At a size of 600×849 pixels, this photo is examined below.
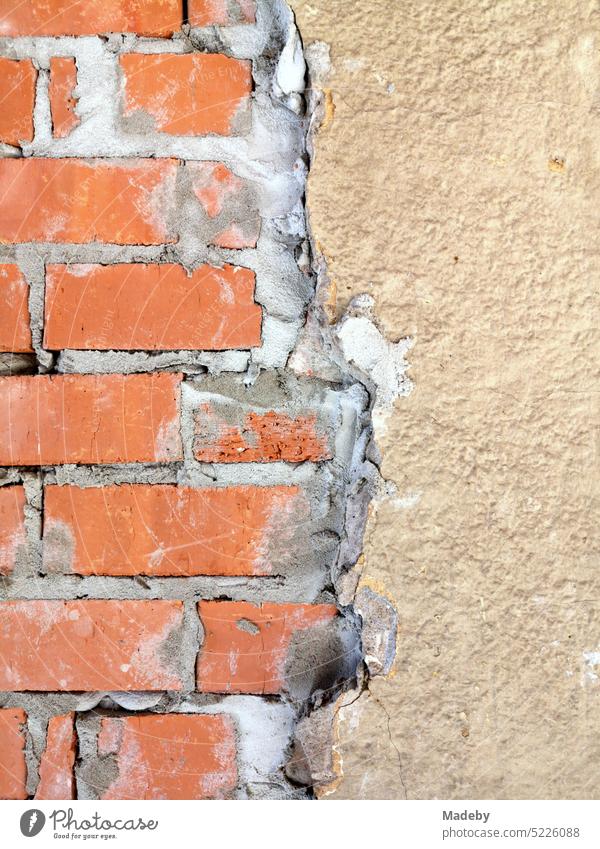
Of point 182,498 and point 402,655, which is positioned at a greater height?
point 182,498

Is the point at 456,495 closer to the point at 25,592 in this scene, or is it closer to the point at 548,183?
the point at 548,183

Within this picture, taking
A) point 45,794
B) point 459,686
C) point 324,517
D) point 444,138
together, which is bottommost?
point 45,794

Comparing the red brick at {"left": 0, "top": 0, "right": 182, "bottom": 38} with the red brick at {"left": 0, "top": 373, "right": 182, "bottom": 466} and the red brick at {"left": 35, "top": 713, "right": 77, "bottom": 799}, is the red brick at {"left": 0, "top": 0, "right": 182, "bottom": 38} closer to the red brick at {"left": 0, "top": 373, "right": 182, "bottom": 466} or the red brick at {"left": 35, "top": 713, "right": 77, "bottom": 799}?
the red brick at {"left": 0, "top": 373, "right": 182, "bottom": 466}

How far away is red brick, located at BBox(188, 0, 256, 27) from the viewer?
733 mm

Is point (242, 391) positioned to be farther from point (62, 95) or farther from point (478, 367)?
point (62, 95)

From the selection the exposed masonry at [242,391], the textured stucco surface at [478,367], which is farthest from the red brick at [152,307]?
the textured stucco surface at [478,367]

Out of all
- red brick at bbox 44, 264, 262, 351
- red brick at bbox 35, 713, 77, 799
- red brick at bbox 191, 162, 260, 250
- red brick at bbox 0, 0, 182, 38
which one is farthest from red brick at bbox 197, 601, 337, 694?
red brick at bbox 0, 0, 182, 38

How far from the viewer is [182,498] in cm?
75

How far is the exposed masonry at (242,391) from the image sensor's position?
2.42ft

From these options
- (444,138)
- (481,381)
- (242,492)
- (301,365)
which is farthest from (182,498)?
(444,138)

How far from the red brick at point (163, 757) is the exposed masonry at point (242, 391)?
0.01 metres

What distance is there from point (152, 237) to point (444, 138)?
31 cm

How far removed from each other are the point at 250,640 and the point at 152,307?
14.6 inches

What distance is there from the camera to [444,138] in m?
0.69
